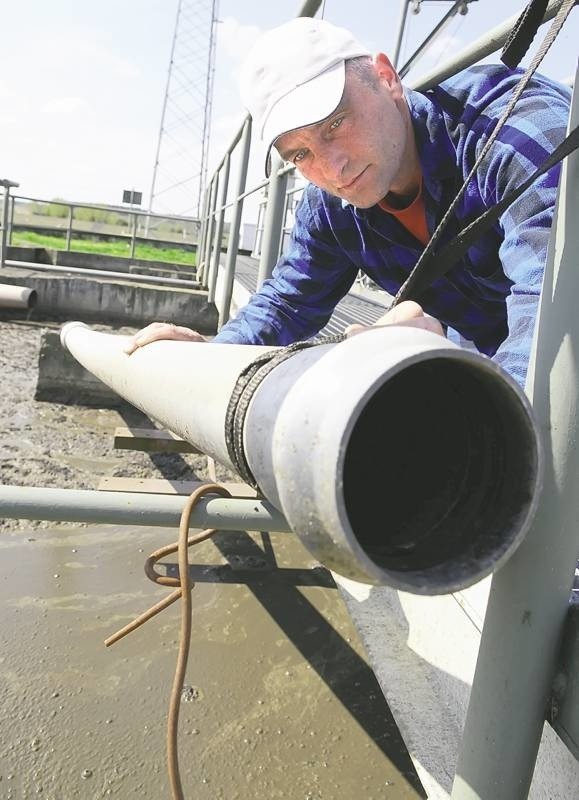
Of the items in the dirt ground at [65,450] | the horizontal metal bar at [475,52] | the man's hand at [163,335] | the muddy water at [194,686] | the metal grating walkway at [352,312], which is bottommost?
the muddy water at [194,686]

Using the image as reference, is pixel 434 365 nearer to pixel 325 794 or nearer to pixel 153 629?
pixel 325 794

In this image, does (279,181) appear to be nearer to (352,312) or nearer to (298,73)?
(352,312)

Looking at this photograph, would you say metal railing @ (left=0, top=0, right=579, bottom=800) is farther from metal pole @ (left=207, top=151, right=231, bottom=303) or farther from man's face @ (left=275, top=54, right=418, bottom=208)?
metal pole @ (left=207, top=151, right=231, bottom=303)

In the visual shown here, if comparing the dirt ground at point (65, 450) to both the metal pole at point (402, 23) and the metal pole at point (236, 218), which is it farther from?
the metal pole at point (402, 23)

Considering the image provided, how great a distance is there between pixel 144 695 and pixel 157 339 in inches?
52.1

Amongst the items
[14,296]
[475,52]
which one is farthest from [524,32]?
[14,296]

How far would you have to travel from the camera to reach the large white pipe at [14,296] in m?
7.24

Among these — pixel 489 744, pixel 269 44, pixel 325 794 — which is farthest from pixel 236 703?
pixel 269 44

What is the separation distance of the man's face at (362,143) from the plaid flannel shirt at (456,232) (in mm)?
51

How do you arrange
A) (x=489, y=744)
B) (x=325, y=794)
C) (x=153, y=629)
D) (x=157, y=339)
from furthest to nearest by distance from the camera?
(x=153, y=629), (x=325, y=794), (x=157, y=339), (x=489, y=744)

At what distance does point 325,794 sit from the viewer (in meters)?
2.01

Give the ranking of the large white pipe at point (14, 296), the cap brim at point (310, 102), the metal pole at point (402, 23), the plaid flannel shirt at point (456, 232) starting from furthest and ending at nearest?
1. the large white pipe at point (14, 296)
2. the metal pole at point (402, 23)
3. the cap brim at point (310, 102)
4. the plaid flannel shirt at point (456, 232)

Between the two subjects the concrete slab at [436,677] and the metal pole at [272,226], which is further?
the metal pole at [272,226]

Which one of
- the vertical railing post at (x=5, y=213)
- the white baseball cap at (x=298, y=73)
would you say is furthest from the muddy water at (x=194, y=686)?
the vertical railing post at (x=5, y=213)
